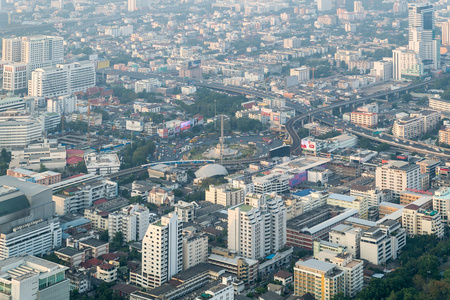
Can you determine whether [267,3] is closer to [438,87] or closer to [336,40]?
[336,40]

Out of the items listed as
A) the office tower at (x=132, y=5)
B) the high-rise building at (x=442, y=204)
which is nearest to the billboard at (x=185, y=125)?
the high-rise building at (x=442, y=204)

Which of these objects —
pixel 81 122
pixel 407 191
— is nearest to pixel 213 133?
pixel 81 122

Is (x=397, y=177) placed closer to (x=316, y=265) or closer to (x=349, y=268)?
(x=349, y=268)

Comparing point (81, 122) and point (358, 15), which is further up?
point (358, 15)

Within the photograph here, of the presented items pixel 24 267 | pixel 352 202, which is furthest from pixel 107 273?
pixel 352 202

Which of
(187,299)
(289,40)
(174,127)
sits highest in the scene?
(289,40)

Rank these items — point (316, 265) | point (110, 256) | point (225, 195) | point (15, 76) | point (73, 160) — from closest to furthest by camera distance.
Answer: point (316, 265), point (110, 256), point (225, 195), point (73, 160), point (15, 76)
